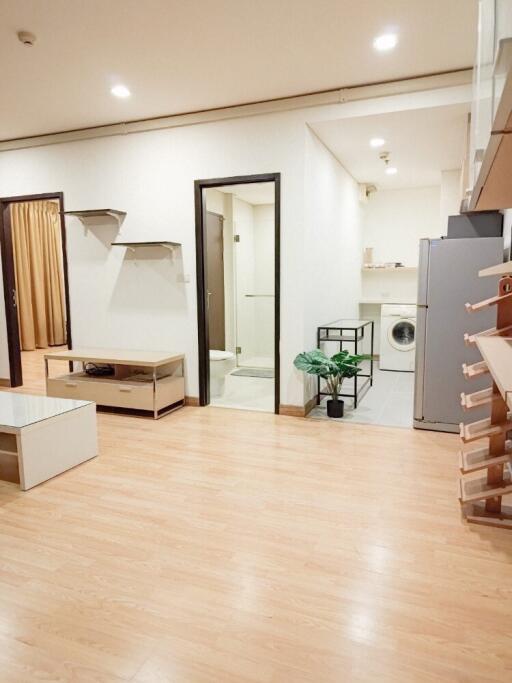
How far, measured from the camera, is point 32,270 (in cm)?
753

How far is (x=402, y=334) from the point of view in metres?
5.80

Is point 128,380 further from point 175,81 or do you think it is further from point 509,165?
point 509,165

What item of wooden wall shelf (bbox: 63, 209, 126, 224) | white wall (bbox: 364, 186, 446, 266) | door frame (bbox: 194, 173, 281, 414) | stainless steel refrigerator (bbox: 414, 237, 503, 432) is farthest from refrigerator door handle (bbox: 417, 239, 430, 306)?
white wall (bbox: 364, 186, 446, 266)

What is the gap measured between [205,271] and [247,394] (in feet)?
4.66

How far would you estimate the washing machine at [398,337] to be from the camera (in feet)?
18.8

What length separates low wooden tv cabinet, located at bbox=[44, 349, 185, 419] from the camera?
3914 millimetres

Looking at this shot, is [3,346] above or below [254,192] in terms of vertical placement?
below

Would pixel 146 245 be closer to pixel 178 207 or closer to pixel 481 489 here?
pixel 178 207

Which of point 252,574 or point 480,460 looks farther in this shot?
point 480,460

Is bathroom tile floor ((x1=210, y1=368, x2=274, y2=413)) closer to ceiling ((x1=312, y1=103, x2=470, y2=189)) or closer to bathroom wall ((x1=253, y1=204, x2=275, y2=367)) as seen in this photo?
bathroom wall ((x1=253, y1=204, x2=275, y2=367))

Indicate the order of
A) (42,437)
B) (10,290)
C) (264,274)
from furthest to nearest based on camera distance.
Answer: (264,274) → (10,290) → (42,437)

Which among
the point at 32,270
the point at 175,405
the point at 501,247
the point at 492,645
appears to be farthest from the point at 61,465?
the point at 32,270

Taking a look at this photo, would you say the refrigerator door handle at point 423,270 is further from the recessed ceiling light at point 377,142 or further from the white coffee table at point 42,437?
the white coffee table at point 42,437

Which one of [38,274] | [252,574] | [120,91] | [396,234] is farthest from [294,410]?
[38,274]
